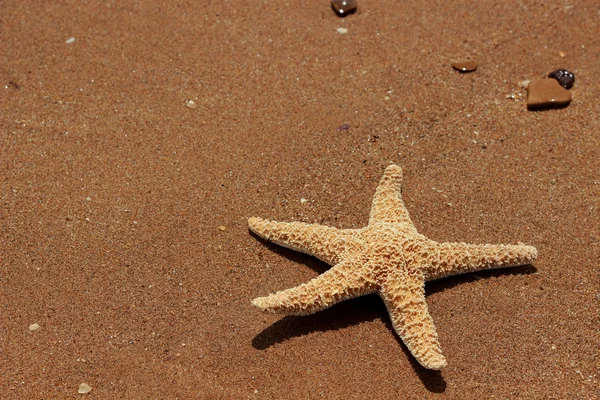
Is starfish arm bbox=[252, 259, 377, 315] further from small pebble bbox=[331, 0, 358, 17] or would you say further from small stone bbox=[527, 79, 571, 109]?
small pebble bbox=[331, 0, 358, 17]

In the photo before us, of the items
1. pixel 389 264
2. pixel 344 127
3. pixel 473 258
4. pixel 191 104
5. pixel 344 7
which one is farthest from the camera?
pixel 344 7

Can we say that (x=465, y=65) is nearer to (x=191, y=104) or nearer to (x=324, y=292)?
(x=191, y=104)

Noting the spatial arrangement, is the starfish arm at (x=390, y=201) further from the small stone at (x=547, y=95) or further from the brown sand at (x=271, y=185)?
the small stone at (x=547, y=95)

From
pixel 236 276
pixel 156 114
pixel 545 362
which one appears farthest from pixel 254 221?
pixel 545 362

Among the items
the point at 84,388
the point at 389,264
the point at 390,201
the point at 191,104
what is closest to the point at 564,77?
the point at 390,201

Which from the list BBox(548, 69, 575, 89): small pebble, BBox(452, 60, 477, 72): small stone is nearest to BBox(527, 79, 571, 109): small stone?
BBox(548, 69, 575, 89): small pebble

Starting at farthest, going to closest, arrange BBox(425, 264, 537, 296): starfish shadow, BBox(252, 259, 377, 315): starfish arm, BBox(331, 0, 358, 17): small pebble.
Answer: BBox(331, 0, 358, 17): small pebble
BBox(425, 264, 537, 296): starfish shadow
BBox(252, 259, 377, 315): starfish arm
